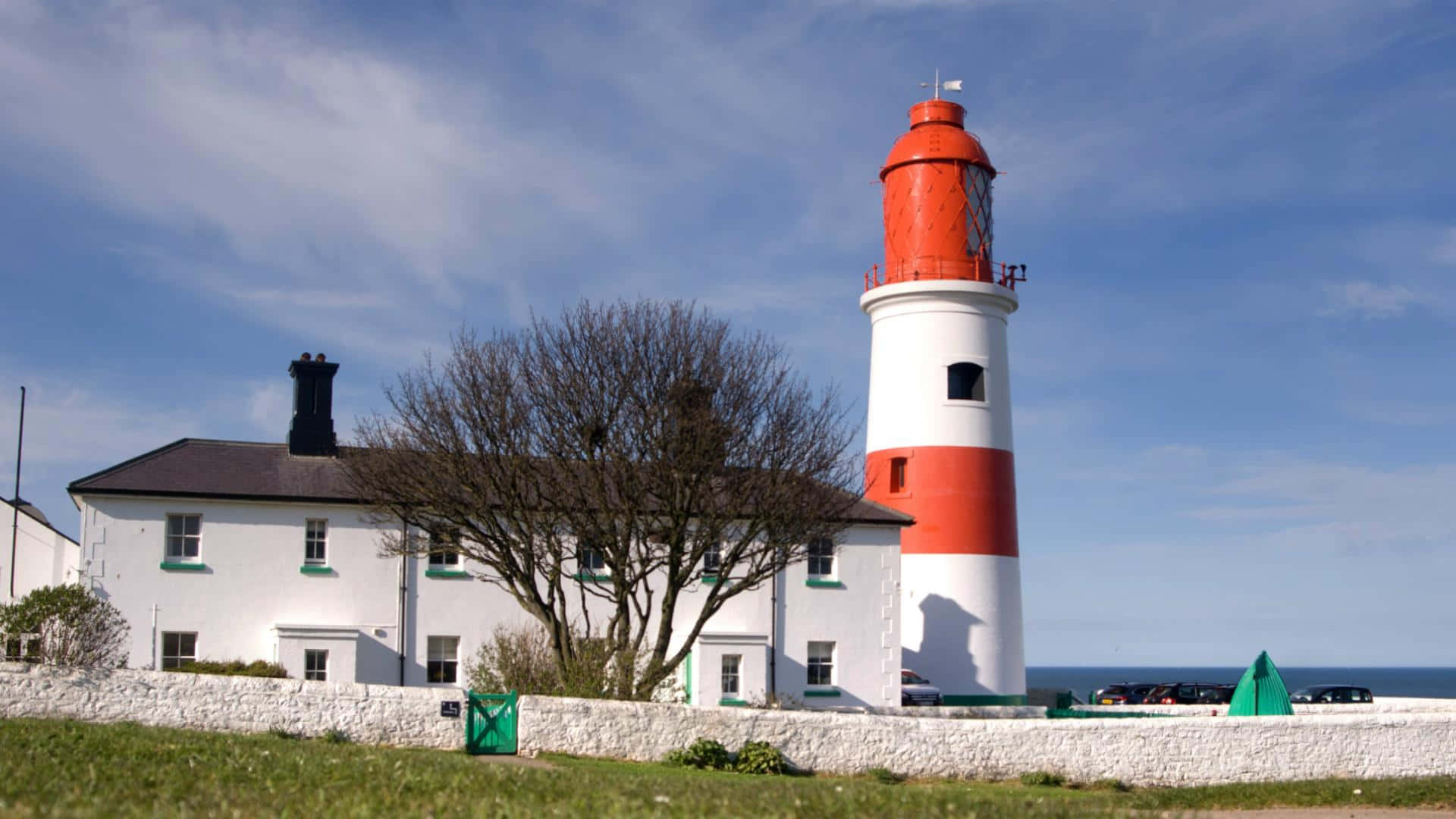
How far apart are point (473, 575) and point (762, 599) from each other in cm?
627

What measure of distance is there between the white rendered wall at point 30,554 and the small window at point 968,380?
19899 mm

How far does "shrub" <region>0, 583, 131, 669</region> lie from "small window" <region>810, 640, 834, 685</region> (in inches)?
555

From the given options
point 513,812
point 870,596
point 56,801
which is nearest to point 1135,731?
point 870,596

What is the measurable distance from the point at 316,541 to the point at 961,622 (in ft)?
47.9

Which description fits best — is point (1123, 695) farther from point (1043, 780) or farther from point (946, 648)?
point (1043, 780)

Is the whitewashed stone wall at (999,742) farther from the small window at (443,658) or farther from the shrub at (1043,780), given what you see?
the small window at (443,658)

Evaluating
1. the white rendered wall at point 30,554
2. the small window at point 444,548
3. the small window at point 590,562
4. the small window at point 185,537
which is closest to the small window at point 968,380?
the small window at point 590,562

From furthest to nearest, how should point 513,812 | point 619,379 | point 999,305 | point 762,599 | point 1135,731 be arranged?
point 999,305 → point 762,599 → point 619,379 → point 1135,731 → point 513,812

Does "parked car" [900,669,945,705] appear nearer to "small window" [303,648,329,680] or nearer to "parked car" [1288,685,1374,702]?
"small window" [303,648,329,680]

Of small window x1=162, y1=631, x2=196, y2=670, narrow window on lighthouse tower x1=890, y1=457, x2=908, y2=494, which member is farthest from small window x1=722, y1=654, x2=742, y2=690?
small window x1=162, y1=631, x2=196, y2=670

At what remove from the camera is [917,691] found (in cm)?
3186

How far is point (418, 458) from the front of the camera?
84.4ft

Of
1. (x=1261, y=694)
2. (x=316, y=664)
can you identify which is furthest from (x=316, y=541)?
(x=1261, y=694)

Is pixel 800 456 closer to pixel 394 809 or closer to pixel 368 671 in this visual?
pixel 368 671
